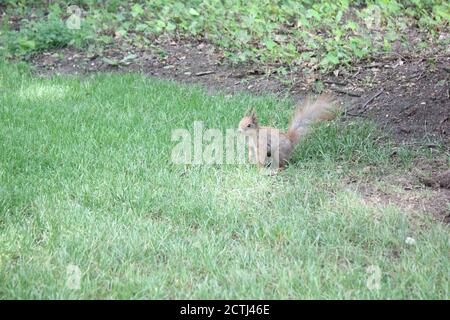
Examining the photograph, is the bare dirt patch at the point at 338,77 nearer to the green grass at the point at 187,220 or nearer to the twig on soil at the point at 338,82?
the twig on soil at the point at 338,82

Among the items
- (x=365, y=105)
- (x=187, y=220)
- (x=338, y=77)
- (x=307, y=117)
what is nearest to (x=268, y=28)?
(x=338, y=77)

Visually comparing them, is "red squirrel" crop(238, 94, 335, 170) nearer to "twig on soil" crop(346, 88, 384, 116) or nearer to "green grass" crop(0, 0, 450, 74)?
"twig on soil" crop(346, 88, 384, 116)

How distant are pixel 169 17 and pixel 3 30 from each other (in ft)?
6.98

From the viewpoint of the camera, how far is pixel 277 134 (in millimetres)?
4656

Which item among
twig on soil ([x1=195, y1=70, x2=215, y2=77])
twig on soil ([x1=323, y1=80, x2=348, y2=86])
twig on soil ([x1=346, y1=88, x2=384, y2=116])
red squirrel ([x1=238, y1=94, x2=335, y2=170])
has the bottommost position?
red squirrel ([x1=238, y1=94, x2=335, y2=170])

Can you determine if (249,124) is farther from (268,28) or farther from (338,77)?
(268,28)

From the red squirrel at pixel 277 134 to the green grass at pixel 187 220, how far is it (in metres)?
0.13

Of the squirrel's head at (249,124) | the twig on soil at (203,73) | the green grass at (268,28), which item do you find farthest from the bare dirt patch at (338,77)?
the squirrel's head at (249,124)

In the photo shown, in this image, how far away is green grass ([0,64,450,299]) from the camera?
322cm

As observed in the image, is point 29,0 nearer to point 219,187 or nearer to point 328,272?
point 219,187

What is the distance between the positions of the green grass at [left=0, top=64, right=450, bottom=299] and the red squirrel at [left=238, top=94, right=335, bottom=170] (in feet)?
0.41

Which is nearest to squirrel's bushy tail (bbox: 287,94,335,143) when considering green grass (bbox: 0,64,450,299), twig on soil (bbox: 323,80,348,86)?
green grass (bbox: 0,64,450,299)

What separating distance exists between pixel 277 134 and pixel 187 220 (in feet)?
3.51
